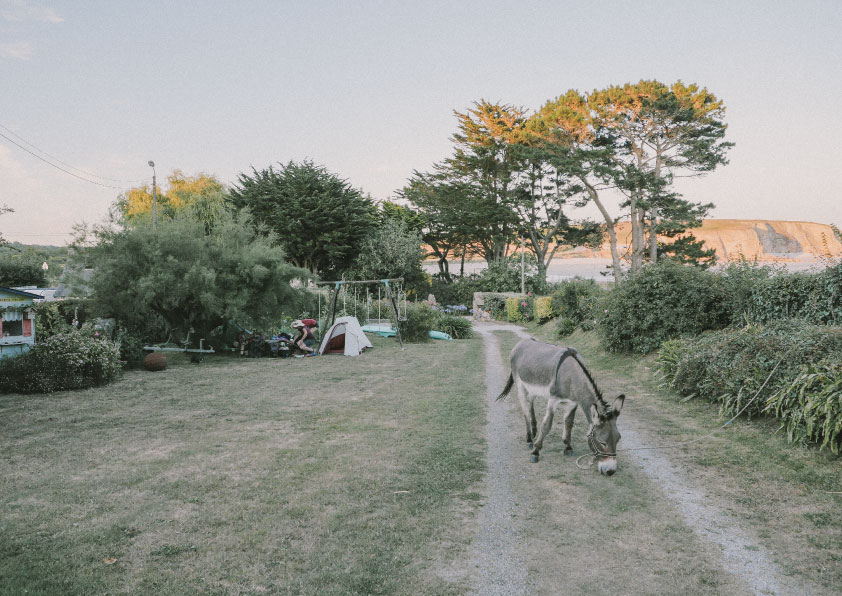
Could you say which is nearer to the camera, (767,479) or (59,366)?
(767,479)

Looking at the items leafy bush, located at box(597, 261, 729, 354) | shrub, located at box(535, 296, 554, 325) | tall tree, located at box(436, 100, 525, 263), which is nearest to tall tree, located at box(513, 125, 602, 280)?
tall tree, located at box(436, 100, 525, 263)

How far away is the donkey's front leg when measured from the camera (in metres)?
6.65

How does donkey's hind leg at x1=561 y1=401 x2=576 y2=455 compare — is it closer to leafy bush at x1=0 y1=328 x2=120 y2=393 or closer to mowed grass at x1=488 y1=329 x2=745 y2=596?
mowed grass at x1=488 y1=329 x2=745 y2=596

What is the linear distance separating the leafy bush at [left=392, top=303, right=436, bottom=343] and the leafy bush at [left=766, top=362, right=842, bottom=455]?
17.0 meters

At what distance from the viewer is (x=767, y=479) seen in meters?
6.18

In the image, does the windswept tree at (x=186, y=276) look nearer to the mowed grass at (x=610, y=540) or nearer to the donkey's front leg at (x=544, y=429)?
the donkey's front leg at (x=544, y=429)

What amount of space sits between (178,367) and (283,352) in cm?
363

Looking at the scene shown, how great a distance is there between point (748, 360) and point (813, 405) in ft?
7.33

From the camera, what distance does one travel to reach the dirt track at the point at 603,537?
159 inches

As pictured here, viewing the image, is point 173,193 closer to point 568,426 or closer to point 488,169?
point 488,169

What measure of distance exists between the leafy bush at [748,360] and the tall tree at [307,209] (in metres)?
30.4

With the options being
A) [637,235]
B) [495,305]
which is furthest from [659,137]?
[495,305]

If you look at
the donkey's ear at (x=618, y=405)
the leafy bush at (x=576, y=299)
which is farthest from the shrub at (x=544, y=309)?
the donkey's ear at (x=618, y=405)

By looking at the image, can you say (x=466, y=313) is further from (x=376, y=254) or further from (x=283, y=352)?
(x=283, y=352)
